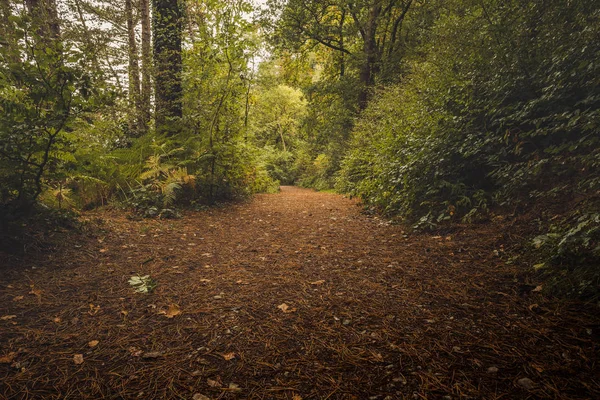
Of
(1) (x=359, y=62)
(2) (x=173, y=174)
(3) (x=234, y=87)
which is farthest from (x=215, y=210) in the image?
(1) (x=359, y=62)

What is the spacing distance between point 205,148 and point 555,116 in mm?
6305

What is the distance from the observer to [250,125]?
31.4 ft

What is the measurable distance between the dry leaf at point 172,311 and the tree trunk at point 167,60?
17.1 feet

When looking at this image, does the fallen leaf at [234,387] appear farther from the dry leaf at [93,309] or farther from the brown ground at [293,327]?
the dry leaf at [93,309]

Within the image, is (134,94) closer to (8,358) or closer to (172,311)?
(172,311)

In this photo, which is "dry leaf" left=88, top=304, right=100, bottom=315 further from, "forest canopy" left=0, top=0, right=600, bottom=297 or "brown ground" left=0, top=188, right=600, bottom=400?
Answer: "forest canopy" left=0, top=0, right=600, bottom=297

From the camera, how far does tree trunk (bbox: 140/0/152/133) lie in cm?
675

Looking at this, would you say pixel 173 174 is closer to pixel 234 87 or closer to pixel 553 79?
pixel 234 87

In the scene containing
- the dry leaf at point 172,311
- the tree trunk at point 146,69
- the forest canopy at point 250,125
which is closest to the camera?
the dry leaf at point 172,311

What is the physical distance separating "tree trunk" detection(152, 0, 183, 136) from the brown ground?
4026mm

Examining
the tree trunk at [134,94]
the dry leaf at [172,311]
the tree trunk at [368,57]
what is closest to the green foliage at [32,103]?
the dry leaf at [172,311]

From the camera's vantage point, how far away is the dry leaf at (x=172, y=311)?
8.00ft

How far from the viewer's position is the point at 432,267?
3281 millimetres

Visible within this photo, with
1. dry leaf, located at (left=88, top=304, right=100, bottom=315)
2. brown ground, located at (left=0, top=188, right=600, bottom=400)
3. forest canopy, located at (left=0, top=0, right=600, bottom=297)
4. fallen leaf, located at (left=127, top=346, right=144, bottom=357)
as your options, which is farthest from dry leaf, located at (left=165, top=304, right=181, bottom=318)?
forest canopy, located at (left=0, top=0, right=600, bottom=297)
